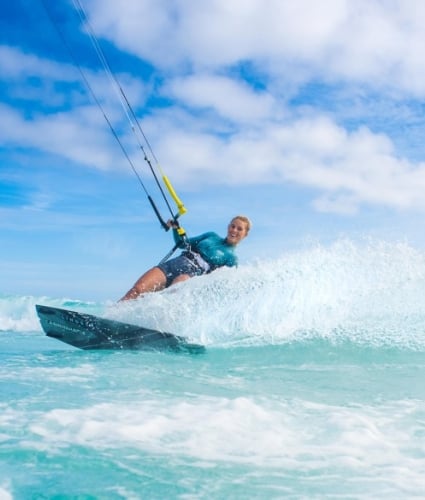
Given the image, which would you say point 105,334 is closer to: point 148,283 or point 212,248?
point 148,283

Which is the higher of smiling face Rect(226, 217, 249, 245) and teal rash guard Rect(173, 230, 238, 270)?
smiling face Rect(226, 217, 249, 245)

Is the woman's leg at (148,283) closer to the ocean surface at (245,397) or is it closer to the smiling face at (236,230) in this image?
the ocean surface at (245,397)

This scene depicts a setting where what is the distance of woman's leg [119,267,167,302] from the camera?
297 inches

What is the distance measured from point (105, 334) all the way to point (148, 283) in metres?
0.96

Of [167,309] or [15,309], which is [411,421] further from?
[15,309]

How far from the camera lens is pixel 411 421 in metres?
3.70

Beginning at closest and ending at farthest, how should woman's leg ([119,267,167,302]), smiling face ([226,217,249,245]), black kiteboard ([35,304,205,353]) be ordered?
black kiteboard ([35,304,205,353]) → woman's leg ([119,267,167,302]) → smiling face ([226,217,249,245])

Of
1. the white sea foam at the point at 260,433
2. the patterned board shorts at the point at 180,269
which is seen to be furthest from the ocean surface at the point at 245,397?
the patterned board shorts at the point at 180,269

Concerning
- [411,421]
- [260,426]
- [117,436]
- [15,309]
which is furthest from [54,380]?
[15,309]

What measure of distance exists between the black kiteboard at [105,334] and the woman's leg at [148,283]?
1.78ft

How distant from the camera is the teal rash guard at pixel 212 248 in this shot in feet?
25.7

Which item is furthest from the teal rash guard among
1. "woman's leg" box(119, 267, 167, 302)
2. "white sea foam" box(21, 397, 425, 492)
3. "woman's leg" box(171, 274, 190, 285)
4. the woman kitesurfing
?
"white sea foam" box(21, 397, 425, 492)

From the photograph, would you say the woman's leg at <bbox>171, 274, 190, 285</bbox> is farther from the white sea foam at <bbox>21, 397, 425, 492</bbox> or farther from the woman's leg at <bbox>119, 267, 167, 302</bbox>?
the white sea foam at <bbox>21, 397, 425, 492</bbox>

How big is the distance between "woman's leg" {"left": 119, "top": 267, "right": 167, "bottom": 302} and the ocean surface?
0.61 ft
